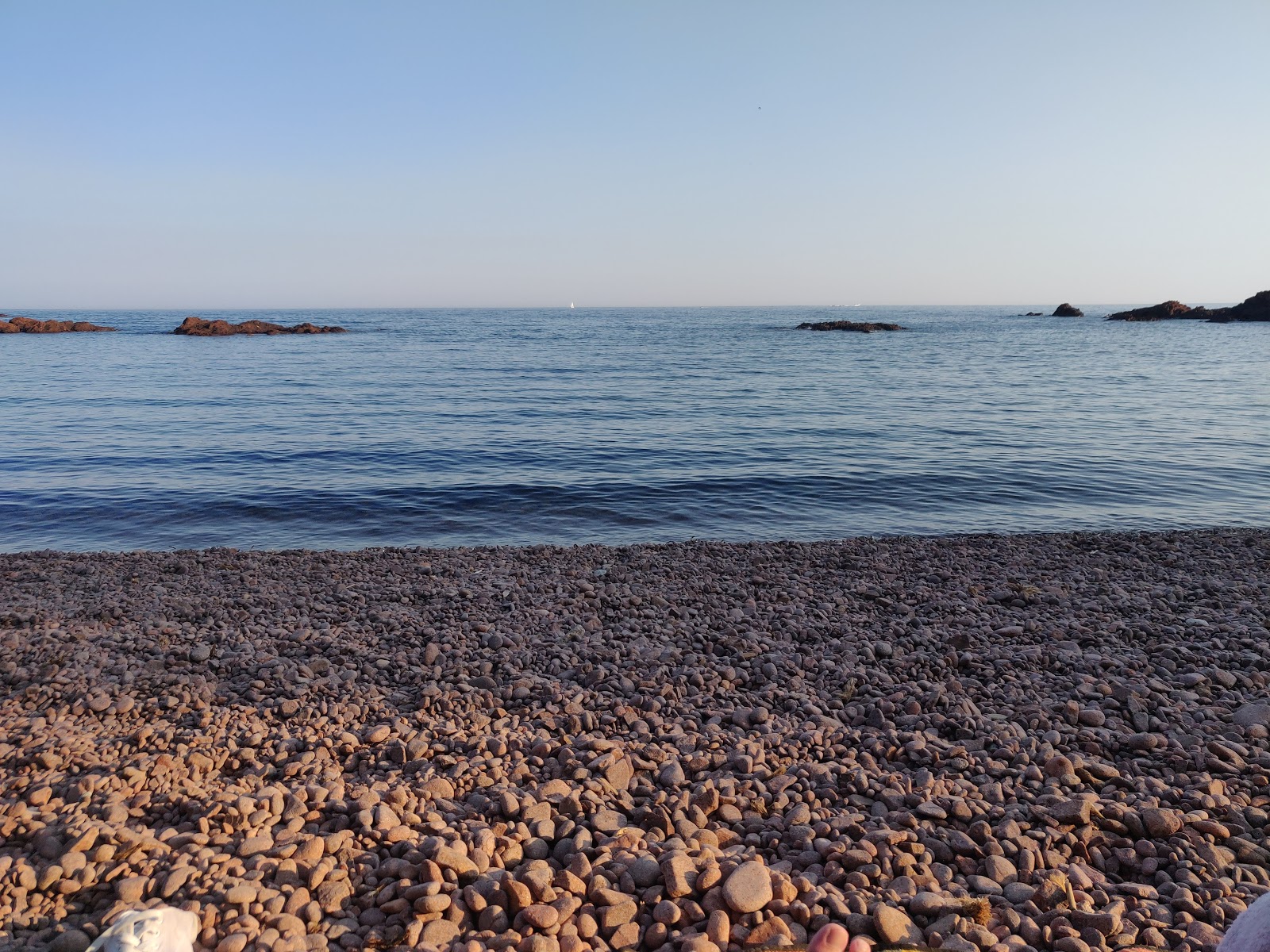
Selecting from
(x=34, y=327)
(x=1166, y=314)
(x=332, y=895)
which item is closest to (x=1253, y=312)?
(x=1166, y=314)

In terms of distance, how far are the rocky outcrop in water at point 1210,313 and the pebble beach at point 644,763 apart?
323 ft

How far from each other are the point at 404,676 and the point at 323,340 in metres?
60.1

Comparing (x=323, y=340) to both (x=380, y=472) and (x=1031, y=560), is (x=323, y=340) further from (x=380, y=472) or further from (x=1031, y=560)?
(x=1031, y=560)

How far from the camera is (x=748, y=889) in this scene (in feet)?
10.2

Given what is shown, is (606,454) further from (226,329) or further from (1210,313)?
(1210,313)

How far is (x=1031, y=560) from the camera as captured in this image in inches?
352

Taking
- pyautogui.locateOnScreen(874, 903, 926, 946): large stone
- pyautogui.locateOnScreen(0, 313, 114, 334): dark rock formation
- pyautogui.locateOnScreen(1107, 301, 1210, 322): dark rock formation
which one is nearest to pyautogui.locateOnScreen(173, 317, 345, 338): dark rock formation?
pyautogui.locateOnScreen(0, 313, 114, 334): dark rock formation

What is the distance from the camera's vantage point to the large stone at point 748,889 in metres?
3.04

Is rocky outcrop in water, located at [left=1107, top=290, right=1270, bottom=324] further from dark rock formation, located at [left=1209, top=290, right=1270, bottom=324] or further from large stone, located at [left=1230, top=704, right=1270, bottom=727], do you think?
large stone, located at [left=1230, top=704, right=1270, bottom=727]

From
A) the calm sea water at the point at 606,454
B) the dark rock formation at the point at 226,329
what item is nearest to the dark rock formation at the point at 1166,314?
the calm sea water at the point at 606,454

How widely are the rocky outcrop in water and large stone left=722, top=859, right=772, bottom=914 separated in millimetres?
102395

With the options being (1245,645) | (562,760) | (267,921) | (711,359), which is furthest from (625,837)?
(711,359)

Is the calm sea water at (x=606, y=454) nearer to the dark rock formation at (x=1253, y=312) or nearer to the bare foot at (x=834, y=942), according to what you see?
the bare foot at (x=834, y=942)

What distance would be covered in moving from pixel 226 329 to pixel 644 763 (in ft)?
240
